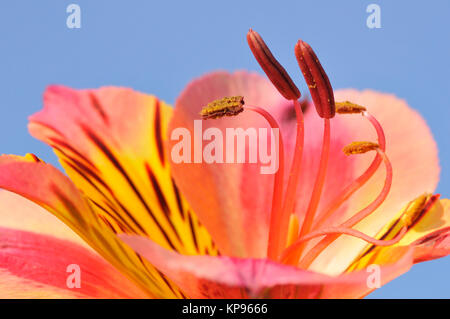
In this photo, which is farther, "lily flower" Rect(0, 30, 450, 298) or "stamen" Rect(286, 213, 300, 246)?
"stamen" Rect(286, 213, 300, 246)

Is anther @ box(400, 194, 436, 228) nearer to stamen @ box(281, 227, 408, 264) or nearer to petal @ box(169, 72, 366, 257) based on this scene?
stamen @ box(281, 227, 408, 264)

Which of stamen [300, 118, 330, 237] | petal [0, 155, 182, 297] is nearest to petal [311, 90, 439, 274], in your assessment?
stamen [300, 118, 330, 237]

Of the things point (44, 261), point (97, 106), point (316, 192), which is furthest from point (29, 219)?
point (316, 192)

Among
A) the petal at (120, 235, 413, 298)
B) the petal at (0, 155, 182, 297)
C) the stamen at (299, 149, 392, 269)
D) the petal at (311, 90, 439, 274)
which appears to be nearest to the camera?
the petal at (120, 235, 413, 298)

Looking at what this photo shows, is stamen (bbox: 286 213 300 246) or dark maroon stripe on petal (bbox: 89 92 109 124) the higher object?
dark maroon stripe on petal (bbox: 89 92 109 124)

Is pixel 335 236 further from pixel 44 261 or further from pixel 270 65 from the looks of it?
pixel 44 261

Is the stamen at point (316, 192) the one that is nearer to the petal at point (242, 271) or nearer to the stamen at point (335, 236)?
the stamen at point (335, 236)

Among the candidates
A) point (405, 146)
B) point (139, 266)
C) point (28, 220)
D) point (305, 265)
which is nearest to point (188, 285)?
point (139, 266)
